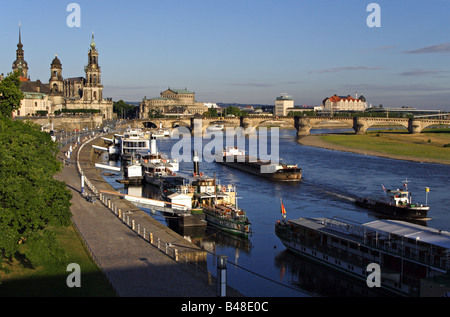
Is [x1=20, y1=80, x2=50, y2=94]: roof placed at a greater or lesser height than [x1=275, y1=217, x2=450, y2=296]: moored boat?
greater

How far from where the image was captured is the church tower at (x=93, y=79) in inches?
6565

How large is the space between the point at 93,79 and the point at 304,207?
449ft

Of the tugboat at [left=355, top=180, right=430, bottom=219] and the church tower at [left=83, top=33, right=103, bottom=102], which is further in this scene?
the church tower at [left=83, top=33, right=103, bottom=102]

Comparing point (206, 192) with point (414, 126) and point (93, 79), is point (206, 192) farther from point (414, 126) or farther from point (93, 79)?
point (93, 79)

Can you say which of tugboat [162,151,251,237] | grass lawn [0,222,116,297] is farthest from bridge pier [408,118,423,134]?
grass lawn [0,222,116,297]

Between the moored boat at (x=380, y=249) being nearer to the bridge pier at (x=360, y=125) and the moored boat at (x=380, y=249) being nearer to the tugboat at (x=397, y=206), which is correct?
the tugboat at (x=397, y=206)

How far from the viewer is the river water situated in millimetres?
26000

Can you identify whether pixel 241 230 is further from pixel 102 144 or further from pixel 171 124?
pixel 171 124

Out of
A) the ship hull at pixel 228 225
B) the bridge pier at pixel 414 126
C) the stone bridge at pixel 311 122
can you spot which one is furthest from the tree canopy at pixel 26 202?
the bridge pier at pixel 414 126

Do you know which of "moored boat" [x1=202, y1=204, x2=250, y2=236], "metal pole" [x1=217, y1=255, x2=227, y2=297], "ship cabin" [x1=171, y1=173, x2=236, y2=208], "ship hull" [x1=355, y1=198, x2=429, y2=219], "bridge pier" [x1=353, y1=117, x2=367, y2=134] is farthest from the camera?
"bridge pier" [x1=353, y1=117, x2=367, y2=134]

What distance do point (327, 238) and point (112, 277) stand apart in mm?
12576

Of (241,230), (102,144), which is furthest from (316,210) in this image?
(102,144)

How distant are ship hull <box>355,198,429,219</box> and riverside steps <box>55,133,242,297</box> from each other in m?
18.8

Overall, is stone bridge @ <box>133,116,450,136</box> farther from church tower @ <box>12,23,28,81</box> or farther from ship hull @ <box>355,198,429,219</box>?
ship hull @ <box>355,198,429,219</box>
